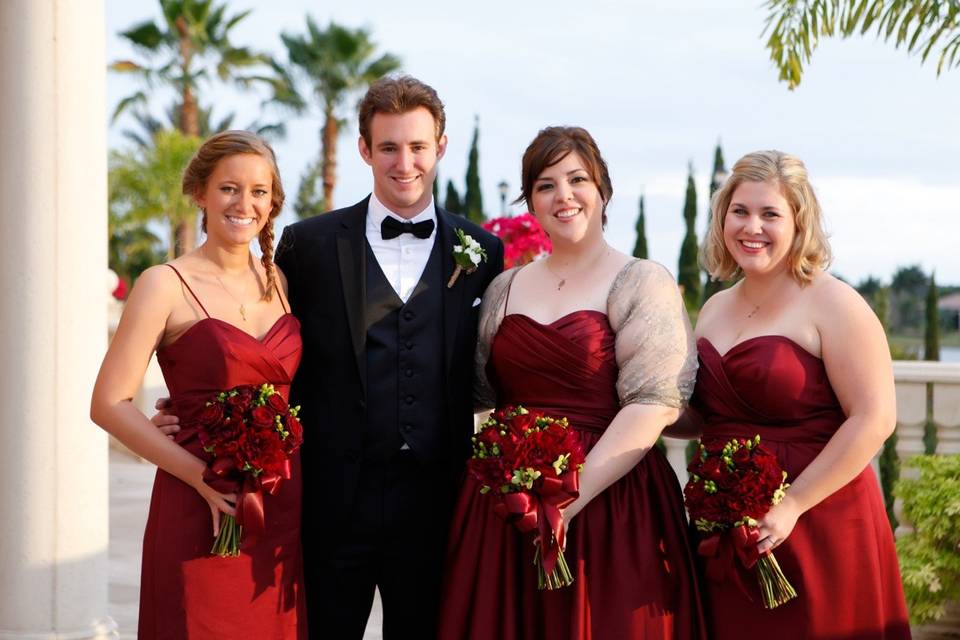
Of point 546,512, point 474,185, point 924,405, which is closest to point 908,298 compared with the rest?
point 474,185

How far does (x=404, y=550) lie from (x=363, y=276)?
943mm

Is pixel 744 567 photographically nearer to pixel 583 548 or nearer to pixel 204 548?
pixel 583 548

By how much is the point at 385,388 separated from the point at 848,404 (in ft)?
4.91

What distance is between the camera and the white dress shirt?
4.10 metres

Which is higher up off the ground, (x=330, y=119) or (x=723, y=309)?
(x=330, y=119)

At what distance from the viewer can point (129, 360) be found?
367cm

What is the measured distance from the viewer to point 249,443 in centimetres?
340

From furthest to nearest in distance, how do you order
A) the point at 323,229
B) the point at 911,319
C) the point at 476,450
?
the point at 911,319 → the point at 323,229 → the point at 476,450

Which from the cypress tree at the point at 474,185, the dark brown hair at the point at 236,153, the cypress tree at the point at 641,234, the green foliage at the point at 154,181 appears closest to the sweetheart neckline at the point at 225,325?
the dark brown hair at the point at 236,153

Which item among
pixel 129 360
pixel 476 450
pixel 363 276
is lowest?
pixel 476 450

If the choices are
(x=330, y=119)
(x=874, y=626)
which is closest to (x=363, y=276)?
(x=874, y=626)

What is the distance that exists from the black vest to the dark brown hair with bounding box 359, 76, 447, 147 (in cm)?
57

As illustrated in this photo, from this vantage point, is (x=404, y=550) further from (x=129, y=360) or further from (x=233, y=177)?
(x=233, y=177)

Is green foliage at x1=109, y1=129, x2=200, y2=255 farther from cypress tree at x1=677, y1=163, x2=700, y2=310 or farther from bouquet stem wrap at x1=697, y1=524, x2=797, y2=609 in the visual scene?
bouquet stem wrap at x1=697, y1=524, x2=797, y2=609
